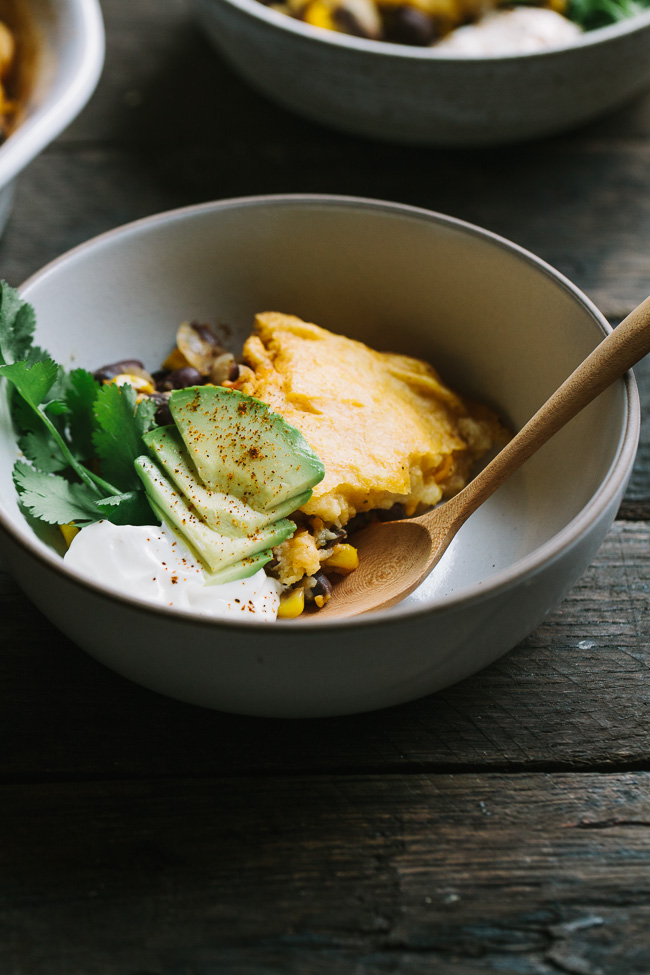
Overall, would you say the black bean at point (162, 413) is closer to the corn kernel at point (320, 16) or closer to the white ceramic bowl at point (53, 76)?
the white ceramic bowl at point (53, 76)

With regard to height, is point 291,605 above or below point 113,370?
below

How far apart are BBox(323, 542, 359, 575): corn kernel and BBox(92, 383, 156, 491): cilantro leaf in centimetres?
37

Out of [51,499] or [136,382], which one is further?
[136,382]

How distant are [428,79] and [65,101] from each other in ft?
3.07

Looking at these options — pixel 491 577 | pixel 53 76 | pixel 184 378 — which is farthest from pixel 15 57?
pixel 491 577

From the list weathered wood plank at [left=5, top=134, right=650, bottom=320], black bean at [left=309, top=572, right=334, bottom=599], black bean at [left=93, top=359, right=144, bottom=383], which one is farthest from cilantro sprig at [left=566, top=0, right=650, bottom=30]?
black bean at [left=309, top=572, right=334, bottom=599]

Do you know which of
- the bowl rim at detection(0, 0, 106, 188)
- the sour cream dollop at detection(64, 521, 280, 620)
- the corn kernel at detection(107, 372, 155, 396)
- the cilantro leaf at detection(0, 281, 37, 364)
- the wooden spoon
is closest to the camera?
the sour cream dollop at detection(64, 521, 280, 620)

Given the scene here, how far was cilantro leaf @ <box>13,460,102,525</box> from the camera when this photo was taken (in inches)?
58.3

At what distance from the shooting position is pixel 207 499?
1.52m

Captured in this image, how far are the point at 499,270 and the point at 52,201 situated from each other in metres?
1.44

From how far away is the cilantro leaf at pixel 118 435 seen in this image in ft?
5.25

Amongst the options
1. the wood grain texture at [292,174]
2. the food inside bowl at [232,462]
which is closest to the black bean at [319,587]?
the food inside bowl at [232,462]

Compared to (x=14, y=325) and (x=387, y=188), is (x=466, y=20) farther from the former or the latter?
(x=14, y=325)

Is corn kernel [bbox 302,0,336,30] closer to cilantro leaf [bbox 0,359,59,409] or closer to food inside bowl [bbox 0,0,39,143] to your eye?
food inside bowl [bbox 0,0,39,143]
